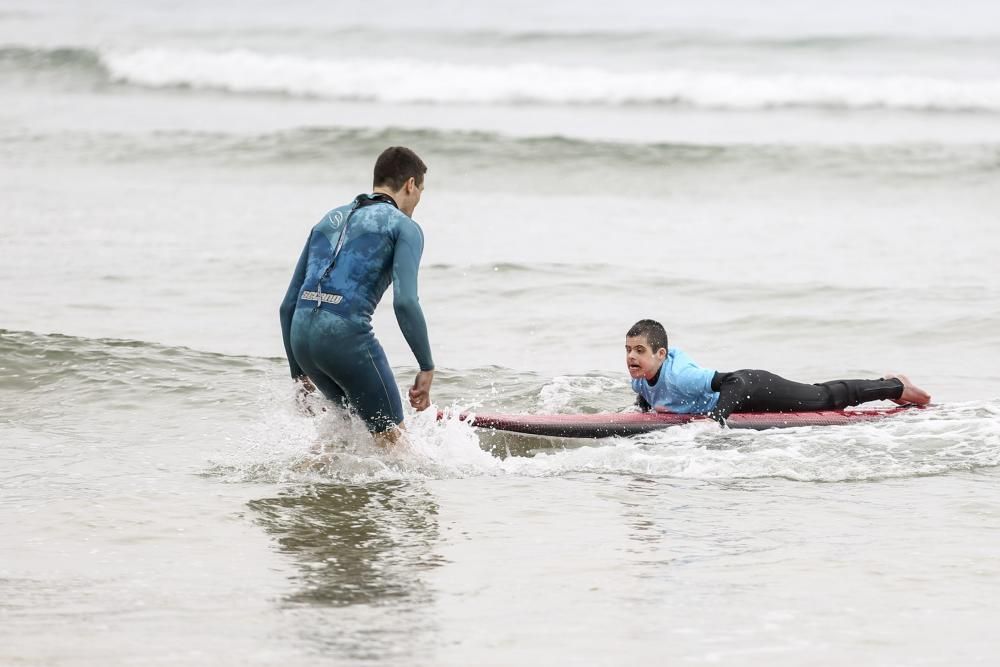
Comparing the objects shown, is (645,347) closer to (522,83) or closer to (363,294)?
(363,294)

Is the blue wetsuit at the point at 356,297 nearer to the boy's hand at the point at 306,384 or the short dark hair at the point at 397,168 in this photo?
the short dark hair at the point at 397,168

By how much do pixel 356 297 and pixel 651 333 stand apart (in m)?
2.25

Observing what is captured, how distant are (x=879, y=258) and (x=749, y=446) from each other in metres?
8.39

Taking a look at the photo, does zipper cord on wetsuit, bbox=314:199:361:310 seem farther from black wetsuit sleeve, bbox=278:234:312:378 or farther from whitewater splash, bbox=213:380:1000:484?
whitewater splash, bbox=213:380:1000:484

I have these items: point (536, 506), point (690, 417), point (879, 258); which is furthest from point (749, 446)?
point (879, 258)

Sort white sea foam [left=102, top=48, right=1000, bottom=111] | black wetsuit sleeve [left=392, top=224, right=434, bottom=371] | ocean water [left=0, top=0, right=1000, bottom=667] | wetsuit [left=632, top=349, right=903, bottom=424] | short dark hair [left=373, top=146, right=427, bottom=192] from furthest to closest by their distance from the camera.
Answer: white sea foam [left=102, top=48, right=1000, bottom=111]
wetsuit [left=632, top=349, right=903, bottom=424]
short dark hair [left=373, top=146, right=427, bottom=192]
black wetsuit sleeve [left=392, top=224, right=434, bottom=371]
ocean water [left=0, top=0, right=1000, bottom=667]

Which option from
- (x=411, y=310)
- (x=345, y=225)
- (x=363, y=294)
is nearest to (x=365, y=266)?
(x=363, y=294)

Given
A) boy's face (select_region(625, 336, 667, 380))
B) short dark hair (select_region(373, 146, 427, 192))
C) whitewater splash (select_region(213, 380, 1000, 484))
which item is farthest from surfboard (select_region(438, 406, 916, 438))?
short dark hair (select_region(373, 146, 427, 192))

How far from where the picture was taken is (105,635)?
4.61 m

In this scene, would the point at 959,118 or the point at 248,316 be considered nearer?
the point at 248,316

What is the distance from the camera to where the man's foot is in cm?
866

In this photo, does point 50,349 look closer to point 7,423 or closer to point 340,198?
point 7,423

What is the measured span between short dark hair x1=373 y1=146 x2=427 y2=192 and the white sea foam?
76.5ft

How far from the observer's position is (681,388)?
8141 mm
